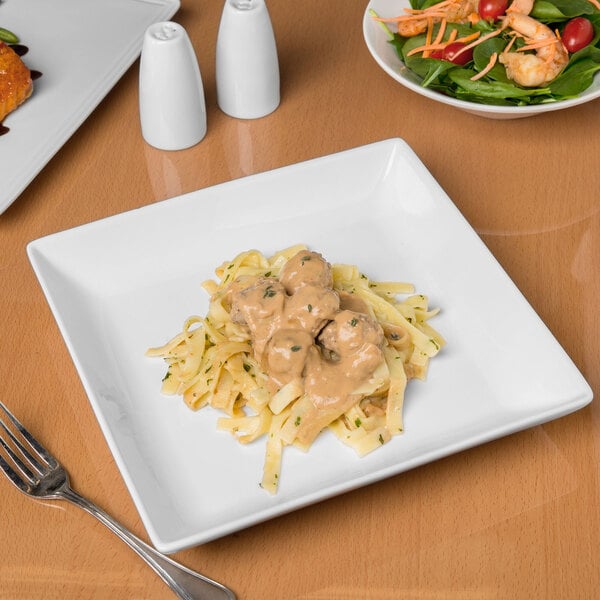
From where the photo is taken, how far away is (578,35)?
2.03m

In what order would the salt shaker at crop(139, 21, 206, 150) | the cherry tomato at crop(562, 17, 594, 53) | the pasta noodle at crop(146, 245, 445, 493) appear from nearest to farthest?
the pasta noodle at crop(146, 245, 445, 493) < the salt shaker at crop(139, 21, 206, 150) < the cherry tomato at crop(562, 17, 594, 53)

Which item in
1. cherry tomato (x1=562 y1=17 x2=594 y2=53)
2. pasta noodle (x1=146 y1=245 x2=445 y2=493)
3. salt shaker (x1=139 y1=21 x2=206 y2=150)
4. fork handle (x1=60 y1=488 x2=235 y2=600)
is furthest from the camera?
cherry tomato (x1=562 y1=17 x2=594 y2=53)

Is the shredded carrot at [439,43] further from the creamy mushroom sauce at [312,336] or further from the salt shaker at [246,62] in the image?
the creamy mushroom sauce at [312,336]

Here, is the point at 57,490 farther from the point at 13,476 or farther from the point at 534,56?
the point at 534,56

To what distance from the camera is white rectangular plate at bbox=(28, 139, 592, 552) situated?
4.50ft

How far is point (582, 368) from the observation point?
1.60 metres

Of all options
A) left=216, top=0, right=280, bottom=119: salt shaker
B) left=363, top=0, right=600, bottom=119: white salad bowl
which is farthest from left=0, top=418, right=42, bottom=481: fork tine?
left=363, top=0, right=600, bottom=119: white salad bowl

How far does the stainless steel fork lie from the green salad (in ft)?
3.82

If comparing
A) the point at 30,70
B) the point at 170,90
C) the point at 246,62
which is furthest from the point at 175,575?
the point at 30,70

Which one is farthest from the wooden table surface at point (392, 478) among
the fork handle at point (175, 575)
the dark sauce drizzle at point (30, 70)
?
the dark sauce drizzle at point (30, 70)

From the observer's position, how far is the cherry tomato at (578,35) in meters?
2.03

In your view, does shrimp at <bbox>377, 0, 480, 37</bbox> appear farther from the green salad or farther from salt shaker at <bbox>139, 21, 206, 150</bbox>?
salt shaker at <bbox>139, 21, 206, 150</bbox>

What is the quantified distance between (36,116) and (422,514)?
4.40 ft

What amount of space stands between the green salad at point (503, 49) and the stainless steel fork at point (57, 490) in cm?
116
